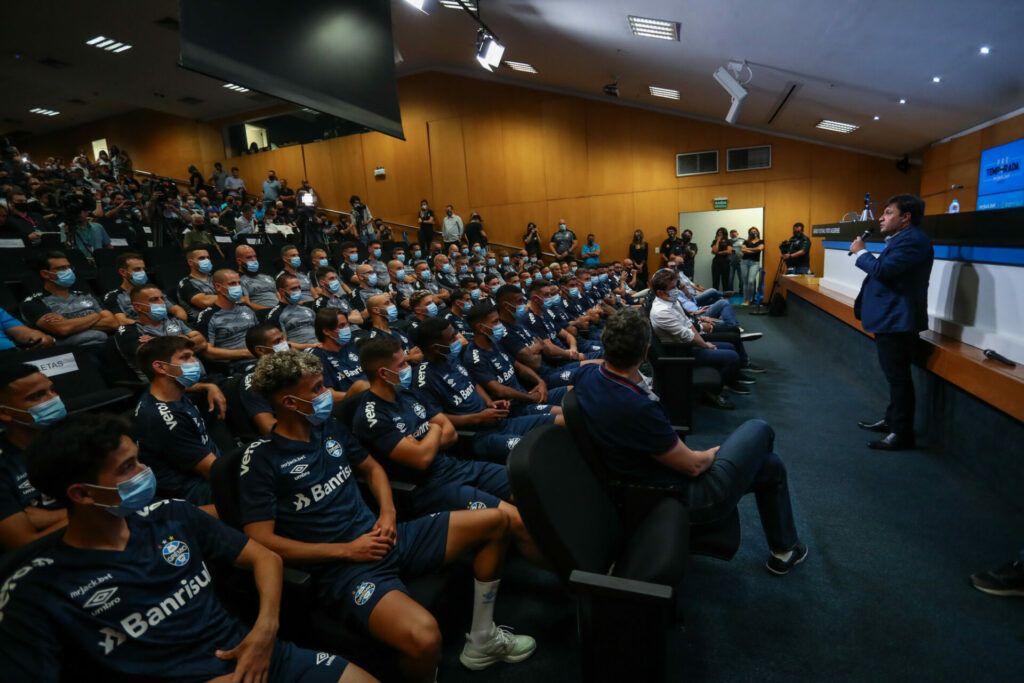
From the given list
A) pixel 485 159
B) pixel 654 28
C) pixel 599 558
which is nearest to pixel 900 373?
pixel 599 558

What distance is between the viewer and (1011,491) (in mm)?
2102

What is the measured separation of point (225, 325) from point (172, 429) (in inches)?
63.2

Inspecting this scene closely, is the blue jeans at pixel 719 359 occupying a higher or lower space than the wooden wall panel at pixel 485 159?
lower

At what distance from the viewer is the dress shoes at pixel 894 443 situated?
8.84 feet

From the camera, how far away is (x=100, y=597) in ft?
3.25

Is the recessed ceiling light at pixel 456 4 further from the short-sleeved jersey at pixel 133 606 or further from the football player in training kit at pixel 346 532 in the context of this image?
the short-sleeved jersey at pixel 133 606

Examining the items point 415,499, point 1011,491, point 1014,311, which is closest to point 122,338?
point 415,499

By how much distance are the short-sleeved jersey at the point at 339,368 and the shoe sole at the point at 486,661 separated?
161 cm

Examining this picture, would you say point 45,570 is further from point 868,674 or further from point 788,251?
point 788,251

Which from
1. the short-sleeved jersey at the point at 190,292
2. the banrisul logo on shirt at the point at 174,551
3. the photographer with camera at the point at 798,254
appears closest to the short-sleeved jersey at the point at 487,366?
the banrisul logo on shirt at the point at 174,551

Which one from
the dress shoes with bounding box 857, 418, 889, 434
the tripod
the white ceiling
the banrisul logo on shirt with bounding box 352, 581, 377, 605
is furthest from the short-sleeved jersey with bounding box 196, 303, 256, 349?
the tripod

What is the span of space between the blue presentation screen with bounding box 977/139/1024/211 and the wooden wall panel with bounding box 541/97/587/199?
22.6 feet

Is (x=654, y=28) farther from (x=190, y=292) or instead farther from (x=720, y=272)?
(x=190, y=292)

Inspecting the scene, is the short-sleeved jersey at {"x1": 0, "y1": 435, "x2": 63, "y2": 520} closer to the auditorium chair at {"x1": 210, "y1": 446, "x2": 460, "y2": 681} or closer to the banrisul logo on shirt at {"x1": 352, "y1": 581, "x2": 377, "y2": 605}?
the auditorium chair at {"x1": 210, "y1": 446, "x2": 460, "y2": 681}
